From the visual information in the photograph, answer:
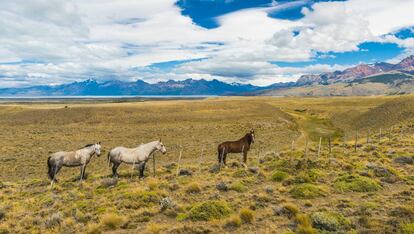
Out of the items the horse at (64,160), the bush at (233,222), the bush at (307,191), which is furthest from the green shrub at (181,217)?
the horse at (64,160)

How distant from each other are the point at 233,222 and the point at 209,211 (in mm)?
1371

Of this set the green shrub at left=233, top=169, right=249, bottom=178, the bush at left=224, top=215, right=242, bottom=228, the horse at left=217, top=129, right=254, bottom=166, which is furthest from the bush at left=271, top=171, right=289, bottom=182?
the bush at left=224, top=215, right=242, bottom=228

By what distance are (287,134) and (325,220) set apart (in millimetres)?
47174

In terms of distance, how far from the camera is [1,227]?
1262 cm

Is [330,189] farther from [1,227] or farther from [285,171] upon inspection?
[1,227]

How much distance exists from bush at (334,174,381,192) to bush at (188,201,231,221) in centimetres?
695

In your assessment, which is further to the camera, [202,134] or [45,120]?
[45,120]

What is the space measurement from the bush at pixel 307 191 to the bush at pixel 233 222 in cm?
470

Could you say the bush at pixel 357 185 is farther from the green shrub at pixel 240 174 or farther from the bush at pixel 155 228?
the bush at pixel 155 228

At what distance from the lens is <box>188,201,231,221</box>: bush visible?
12.6m

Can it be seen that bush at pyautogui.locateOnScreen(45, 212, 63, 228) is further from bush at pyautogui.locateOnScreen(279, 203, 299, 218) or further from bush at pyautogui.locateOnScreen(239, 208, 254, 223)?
bush at pyautogui.locateOnScreen(279, 203, 299, 218)

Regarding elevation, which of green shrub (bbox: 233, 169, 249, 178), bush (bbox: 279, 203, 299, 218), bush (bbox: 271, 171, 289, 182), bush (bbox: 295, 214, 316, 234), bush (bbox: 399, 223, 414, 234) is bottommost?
green shrub (bbox: 233, 169, 249, 178)

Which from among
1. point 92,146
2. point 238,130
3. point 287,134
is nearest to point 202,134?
point 238,130

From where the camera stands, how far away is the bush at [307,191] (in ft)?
50.2
